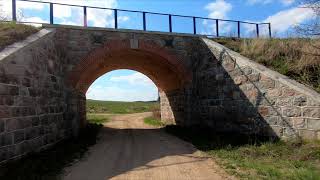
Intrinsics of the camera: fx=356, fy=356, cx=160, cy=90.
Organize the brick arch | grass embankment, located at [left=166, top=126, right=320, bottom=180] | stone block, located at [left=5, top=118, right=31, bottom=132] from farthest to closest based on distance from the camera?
the brick arch, stone block, located at [left=5, top=118, right=31, bottom=132], grass embankment, located at [left=166, top=126, right=320, bottom=180]

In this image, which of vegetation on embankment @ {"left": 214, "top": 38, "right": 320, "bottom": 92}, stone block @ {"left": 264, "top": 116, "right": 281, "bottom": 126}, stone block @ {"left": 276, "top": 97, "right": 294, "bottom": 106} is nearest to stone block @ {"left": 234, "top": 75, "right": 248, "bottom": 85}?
vegetation on embankment @ {"left": 214, "top": 38, "right": 320, "bottom": 92}

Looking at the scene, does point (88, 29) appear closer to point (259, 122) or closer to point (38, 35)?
point (38, 35)

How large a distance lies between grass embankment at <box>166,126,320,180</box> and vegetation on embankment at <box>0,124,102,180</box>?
12.6 ft

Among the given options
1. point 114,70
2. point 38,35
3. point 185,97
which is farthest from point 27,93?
point 114,70

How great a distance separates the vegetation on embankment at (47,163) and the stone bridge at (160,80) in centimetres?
37

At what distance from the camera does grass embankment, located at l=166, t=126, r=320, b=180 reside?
7.55 m

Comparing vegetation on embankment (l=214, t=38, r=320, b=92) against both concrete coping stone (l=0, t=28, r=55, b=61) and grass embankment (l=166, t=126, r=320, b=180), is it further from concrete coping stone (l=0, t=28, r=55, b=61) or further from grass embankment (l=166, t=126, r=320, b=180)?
concrete coping stone (l=0, t=28, r=55, b=61)

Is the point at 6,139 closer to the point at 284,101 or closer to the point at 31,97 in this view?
the point at 31,97

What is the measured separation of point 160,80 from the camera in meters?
19.9

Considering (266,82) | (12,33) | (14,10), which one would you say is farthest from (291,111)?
(14,10)

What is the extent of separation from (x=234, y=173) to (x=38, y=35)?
781 cm

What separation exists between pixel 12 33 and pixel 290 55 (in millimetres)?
9752

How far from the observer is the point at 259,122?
11.9 metres

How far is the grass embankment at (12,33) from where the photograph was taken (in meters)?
10.1
